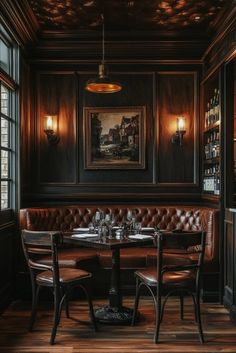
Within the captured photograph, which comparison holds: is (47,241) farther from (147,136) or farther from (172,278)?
(147,136)

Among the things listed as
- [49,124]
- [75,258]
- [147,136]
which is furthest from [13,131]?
[147,136]

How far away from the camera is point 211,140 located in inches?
254

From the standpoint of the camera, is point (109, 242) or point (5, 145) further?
point (5, 145)

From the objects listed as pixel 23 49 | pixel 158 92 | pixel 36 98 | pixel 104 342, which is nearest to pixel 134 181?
pixel 158 92

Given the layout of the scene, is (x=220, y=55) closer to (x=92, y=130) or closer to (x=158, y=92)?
(x=158, y=92)

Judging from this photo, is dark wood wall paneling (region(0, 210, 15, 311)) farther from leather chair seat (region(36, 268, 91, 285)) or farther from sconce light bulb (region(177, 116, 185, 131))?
sconce light bulb (region(177, 116, 185, 131))

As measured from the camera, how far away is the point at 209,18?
5.86 meters

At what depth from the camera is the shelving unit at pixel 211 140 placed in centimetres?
596

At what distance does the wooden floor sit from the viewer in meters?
4.01

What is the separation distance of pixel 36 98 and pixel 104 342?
151 inches

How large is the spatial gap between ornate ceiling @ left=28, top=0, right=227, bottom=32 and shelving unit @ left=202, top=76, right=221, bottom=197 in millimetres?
863

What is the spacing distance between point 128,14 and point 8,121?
80.6 inches

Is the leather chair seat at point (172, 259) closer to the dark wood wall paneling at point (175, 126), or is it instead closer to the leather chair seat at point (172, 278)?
the leather chair seat at point (172, 278)

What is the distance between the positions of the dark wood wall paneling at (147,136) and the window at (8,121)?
78 cm
